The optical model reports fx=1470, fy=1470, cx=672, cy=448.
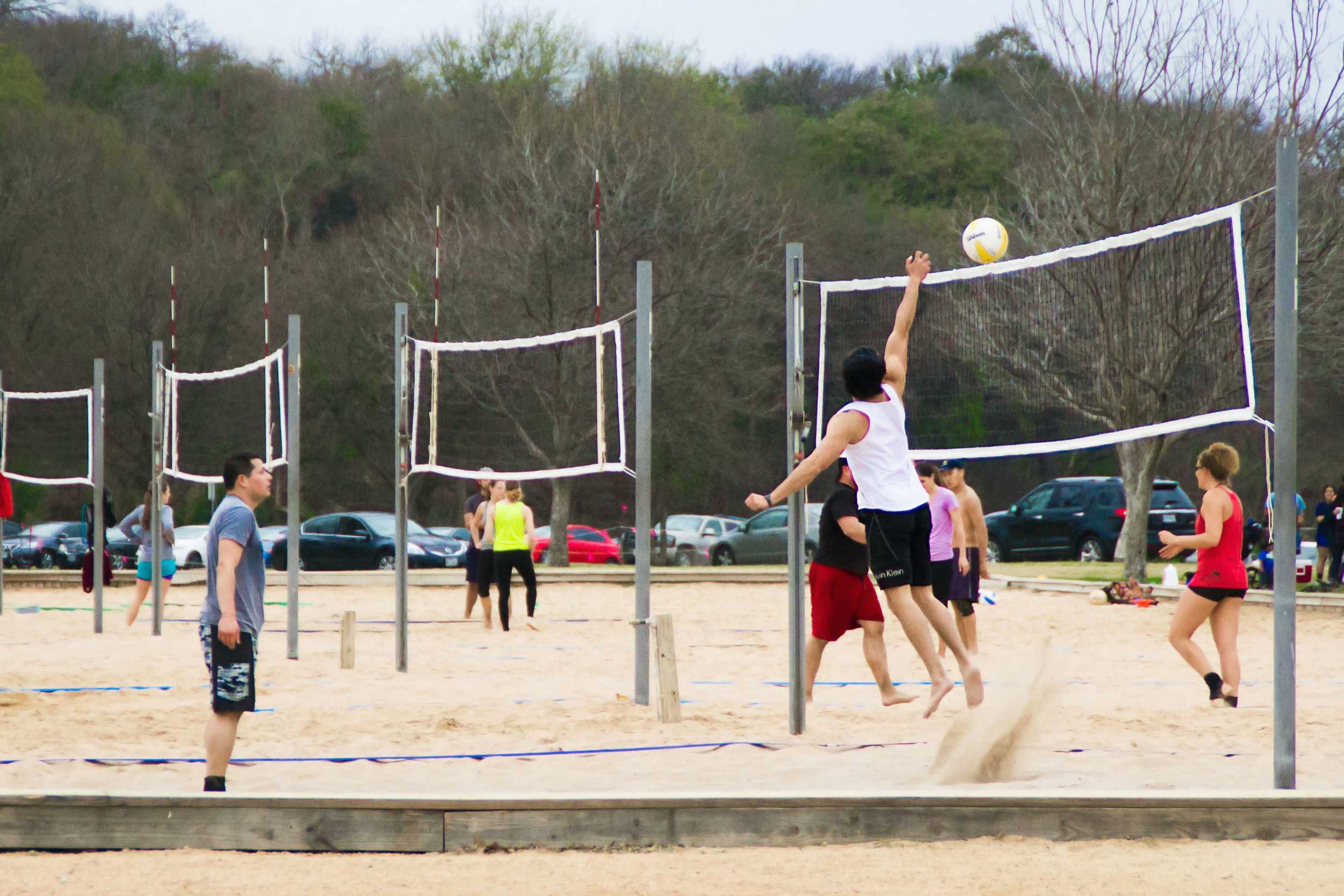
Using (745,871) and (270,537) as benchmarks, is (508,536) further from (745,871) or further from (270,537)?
(270,537)

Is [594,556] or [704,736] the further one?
[594,556]

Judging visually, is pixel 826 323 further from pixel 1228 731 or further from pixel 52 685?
pixel 52 685

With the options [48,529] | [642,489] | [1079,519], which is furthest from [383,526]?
[642,489]

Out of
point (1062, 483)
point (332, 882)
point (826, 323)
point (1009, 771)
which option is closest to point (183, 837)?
point (332, 882)

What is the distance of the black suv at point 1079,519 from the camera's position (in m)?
26.6

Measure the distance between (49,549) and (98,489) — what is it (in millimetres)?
17535

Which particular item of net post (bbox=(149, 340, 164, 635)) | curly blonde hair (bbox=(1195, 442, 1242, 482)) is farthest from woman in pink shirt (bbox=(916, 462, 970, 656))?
net post (bbox=(149, 340, 164, 635))

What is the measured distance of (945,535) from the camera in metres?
10.0

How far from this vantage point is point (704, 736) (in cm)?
730

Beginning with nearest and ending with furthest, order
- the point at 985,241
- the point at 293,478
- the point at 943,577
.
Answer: the point at 985,241
the point at 943,577
the point at 293,478

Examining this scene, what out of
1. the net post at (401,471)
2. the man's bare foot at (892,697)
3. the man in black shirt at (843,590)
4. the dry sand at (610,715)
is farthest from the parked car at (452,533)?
the man's bare foot at (892,697)

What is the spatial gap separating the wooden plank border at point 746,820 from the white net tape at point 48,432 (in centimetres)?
1069

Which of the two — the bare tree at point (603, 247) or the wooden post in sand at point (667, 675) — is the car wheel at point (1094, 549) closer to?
the bare tree at point (603, 247)

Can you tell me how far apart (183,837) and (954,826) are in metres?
2.67
